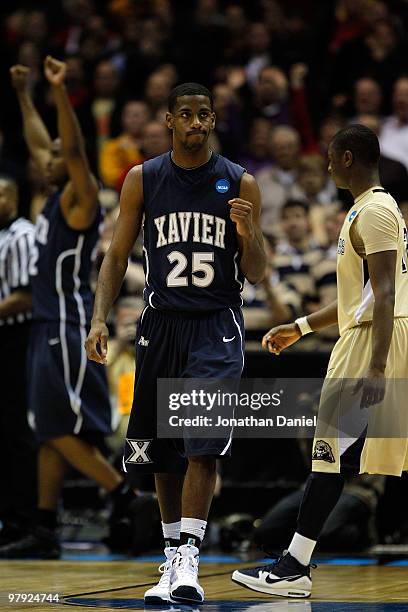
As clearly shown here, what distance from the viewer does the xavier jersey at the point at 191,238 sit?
206 inches

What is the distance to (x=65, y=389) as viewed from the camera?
7242 mm

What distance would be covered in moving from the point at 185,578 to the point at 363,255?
158 centimetres

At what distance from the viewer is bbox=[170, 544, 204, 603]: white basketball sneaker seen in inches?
190

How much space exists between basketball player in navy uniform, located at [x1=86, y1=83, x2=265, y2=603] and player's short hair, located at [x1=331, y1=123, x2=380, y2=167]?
440 mm

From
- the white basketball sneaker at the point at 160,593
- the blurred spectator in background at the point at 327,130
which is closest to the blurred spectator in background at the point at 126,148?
the blurred spectator in background at the point at 327,130

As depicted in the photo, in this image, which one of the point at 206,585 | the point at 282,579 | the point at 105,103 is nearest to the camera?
the point at 282,579

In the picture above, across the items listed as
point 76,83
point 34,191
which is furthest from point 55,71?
point 76,83

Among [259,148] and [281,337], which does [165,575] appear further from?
[259,148]

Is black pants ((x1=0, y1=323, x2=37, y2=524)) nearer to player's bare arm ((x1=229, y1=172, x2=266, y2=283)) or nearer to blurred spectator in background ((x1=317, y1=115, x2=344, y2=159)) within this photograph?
player's bare arm ((x1=229, y1=172, x2=266, y2=283))

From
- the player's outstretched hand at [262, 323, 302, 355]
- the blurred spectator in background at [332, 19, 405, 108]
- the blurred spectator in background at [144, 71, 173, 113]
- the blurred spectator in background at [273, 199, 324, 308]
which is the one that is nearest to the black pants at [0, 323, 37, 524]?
the blurred spectator in background at [273, 199, 324, 308]

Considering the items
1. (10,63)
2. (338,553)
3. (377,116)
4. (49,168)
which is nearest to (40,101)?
(10,63)

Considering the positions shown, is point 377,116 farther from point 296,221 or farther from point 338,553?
point 338,553

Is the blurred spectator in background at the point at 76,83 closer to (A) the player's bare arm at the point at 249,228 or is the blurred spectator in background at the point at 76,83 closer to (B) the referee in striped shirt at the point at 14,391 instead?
(B) the referee in striped shirt at the point at 14,391

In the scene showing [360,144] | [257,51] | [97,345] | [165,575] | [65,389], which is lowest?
[165,575]
